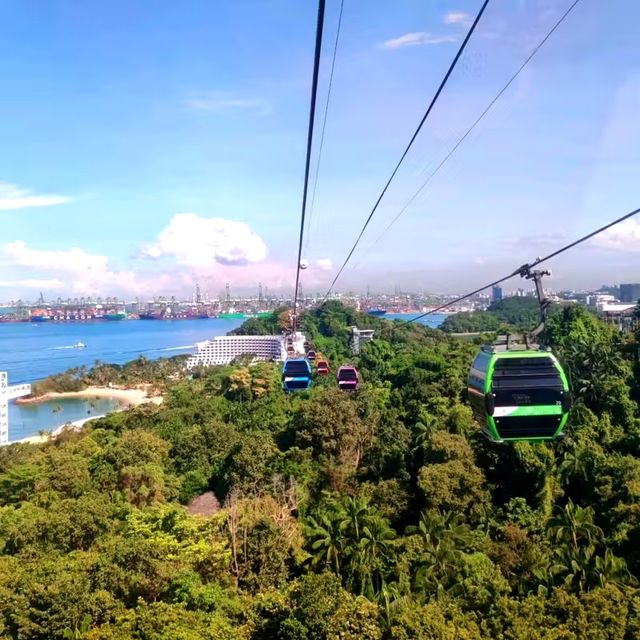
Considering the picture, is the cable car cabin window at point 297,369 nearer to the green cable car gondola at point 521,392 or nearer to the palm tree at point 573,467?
the palm tree at point 573,467

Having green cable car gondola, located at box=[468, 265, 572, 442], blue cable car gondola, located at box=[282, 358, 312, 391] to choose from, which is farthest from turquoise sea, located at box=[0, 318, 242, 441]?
green cable car gondola, located at box=[468, 265, 572, 442]

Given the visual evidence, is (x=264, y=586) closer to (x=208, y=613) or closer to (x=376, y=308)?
(x=208, y=613)

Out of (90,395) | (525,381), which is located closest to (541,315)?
(525,381)

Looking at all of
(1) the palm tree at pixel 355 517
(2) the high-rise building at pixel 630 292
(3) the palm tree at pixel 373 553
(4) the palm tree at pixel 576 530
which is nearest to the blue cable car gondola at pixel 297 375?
(1) the palm tree at pixel 355 517

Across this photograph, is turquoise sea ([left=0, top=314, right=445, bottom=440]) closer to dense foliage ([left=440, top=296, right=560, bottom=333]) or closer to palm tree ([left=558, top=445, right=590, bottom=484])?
palm tree ([left=558, top=445, right=590, bottom=484])

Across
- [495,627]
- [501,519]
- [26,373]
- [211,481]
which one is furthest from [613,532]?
[26,373]

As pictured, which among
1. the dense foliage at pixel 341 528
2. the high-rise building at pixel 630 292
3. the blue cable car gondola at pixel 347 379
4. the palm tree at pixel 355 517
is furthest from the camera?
the high-rise building at pixel 630 292

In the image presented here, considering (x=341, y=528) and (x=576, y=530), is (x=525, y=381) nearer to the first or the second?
(x=576, y=530)
